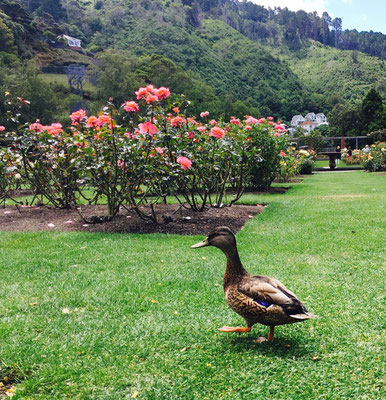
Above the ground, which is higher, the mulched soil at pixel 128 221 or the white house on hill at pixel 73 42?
the white house on hill at pixel 73 42

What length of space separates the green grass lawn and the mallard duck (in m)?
0.25

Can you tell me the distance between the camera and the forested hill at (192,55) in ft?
164

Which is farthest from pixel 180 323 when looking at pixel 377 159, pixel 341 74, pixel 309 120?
pixel 341 74

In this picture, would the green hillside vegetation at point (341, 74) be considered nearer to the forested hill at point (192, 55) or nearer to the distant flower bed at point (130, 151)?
the forested hill at point (192, 55)

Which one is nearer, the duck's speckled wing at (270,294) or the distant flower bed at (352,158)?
the duck's speckled wing at (270,294)

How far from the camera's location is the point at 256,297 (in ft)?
6.86

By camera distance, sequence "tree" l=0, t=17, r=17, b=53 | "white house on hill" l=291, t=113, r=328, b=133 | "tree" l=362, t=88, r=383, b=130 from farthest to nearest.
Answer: "white house on hill" l=291, t=113, r=328, b=133 < "tree" l=0, t=17, r=17, b=53 < "tree" l=362, t=88, r=383, b=130

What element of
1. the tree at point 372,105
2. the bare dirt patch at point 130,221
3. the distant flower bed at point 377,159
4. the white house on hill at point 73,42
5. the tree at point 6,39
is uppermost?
the white house on hill at point 73,42

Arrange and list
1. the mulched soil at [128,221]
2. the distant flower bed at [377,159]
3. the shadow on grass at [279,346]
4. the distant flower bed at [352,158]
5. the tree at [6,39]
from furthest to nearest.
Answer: the tree at [6,39] < the distant flower bed at [352,158] < the distant flower bed at [377,159] < the mulched soil at [128,221] < the shadow on grass at [279,346]

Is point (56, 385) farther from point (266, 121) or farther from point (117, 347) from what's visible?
point (266, 121)

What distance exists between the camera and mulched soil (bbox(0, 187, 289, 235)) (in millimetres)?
5777

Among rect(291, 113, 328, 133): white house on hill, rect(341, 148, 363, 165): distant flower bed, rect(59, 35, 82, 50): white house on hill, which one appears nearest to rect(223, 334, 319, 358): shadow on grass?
rect(341, 148, 363, 165): distant flower bed

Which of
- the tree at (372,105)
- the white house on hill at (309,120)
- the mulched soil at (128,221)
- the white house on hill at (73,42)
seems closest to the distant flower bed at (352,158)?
the mulched soil at (128,221)

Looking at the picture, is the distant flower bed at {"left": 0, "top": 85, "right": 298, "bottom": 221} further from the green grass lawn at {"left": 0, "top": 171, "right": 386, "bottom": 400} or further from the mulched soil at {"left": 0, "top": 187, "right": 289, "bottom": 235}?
the green grass lawn at {"left": 0, "top": 171, "right": 386, "bottom": 400}
